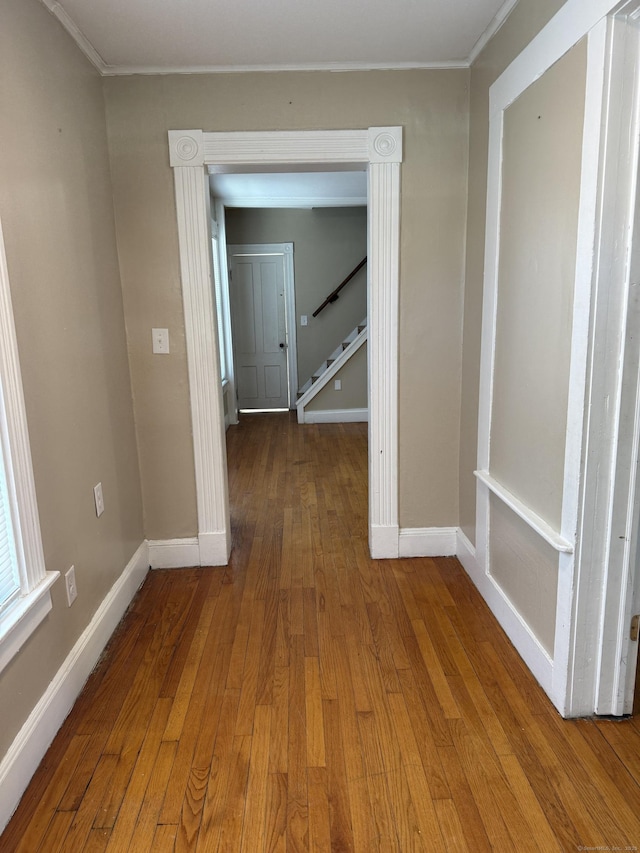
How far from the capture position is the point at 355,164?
2.76 m

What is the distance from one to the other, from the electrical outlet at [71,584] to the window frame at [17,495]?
22 cm

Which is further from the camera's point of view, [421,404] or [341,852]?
[421,404]

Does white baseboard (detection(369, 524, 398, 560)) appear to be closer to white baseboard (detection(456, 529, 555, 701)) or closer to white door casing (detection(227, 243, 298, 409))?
white baseboard (detection(456, 529, 555, 701))

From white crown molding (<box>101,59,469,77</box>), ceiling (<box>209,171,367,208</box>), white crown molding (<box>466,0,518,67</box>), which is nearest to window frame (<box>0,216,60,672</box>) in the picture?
white crown molding (<box>101,59,469,77</box>)

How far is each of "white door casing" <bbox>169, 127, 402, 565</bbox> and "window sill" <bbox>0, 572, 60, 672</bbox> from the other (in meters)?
1.20


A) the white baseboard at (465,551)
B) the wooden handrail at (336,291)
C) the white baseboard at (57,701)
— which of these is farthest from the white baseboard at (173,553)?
the wooden handrail at (336,291)

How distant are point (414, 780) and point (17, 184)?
220 cm

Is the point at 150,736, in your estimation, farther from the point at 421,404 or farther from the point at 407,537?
the point at 421,404

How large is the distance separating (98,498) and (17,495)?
69cm

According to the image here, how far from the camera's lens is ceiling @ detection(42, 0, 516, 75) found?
6.82 feet

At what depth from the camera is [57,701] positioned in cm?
188

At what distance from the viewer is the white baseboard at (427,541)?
3.09 metres

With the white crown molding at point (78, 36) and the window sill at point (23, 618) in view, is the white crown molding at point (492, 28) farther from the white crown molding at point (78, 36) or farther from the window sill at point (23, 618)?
the window sill at point (23, 618)

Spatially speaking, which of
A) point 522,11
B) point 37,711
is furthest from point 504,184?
point 37,711
